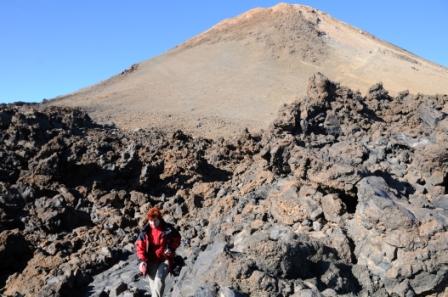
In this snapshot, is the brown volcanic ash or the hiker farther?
the brown volcanic ash

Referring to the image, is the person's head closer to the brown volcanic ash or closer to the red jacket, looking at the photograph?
the red jacket

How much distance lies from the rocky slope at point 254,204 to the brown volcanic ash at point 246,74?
37.1 ft

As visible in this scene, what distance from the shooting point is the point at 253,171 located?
28.4 ft

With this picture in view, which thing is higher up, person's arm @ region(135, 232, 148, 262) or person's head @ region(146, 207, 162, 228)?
person's head @ region(146, 207, 162, 228)

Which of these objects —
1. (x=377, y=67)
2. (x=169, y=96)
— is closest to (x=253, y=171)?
(x=169, y=96)

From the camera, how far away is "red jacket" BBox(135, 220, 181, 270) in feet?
16.9

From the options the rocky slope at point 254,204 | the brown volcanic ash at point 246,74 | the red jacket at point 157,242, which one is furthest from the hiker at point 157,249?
the brown volcanic ash at point 246,74

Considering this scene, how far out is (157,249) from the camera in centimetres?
518

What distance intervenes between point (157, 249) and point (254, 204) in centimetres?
200

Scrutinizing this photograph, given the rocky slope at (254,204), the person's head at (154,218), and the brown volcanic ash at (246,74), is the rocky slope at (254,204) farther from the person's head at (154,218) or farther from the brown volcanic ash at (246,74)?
the brown volcanic ash at (246,74)

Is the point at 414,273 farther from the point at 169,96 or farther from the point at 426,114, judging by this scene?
the point at 169,96

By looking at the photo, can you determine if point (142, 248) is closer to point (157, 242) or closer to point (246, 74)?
point (157, 242)

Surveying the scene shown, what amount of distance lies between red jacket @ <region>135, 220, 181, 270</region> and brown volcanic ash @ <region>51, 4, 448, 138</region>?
56.0 feet

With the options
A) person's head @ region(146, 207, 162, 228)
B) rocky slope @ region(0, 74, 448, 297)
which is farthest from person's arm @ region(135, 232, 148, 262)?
rocky slope @ region(0, 74, 448, 297)
